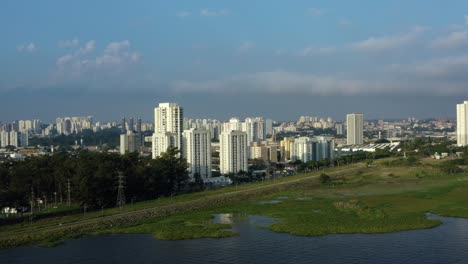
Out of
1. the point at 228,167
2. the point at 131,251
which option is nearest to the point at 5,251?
the point at 131,251

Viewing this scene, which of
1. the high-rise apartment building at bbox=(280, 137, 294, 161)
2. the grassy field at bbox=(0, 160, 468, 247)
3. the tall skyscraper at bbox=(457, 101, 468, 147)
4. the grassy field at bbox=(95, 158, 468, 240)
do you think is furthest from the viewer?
the tall skyscraper at bbox=(457, 101, 468, 147)

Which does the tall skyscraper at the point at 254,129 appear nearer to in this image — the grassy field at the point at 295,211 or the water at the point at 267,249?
the grassy field at the point at 295,211

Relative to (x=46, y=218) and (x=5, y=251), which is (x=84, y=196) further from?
(x=5, y=251)

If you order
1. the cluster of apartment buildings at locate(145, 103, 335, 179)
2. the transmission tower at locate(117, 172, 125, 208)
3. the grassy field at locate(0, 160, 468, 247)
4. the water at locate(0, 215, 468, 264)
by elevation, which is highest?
the cluster of apartment buildings at locate(145, 103, 335, 179)

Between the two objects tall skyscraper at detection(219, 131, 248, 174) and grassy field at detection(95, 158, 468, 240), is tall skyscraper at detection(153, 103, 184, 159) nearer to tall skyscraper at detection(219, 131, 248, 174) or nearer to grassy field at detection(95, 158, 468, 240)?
tall skyscraper at detection(219, 131, 248, 174)

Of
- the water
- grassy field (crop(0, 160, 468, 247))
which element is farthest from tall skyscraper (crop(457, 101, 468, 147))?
the water

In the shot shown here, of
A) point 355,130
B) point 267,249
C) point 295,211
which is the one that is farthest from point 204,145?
point 355,130
